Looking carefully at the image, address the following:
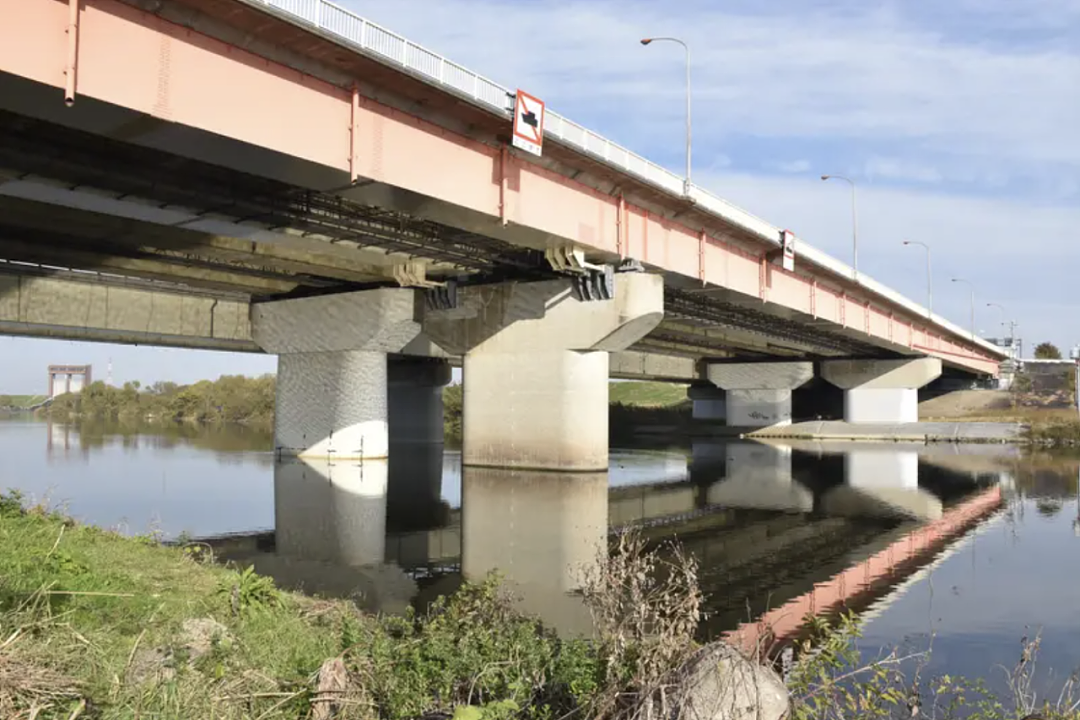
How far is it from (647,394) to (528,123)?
105 meters

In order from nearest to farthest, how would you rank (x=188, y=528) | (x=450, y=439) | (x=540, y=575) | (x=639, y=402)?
(x=540, y=575) < (x=188, y=528) < (x=450, y=439) < (x=639, y=402)

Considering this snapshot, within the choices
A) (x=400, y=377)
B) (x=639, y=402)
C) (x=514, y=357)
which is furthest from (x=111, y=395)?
(x=514, y=357)

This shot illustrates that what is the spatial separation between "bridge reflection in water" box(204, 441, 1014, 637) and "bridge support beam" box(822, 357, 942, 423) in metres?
29.2

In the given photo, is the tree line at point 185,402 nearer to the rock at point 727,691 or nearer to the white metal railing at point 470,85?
the white metal railing at point 470,85

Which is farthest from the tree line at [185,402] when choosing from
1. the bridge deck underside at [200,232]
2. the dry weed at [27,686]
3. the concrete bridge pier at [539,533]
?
the dry weed at [27,686]

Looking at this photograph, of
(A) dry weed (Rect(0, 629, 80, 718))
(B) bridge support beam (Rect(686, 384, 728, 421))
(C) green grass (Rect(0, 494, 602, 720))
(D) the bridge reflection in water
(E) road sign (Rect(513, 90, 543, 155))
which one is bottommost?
(D) the bridge reflection in water

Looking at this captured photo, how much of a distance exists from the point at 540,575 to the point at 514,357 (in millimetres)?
21323

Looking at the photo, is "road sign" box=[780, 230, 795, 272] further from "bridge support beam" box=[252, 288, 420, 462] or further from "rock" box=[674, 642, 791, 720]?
"rock" box=[674, 642, 791, 720]

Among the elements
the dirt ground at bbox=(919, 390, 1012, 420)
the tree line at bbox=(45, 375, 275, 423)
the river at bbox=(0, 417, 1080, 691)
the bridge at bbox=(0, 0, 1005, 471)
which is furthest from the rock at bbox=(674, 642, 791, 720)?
the tree line at bbox=(45, 375, 275, 423)

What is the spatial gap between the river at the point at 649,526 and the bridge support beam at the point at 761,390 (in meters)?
31.0

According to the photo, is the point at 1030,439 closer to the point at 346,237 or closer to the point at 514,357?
the point at 514,357

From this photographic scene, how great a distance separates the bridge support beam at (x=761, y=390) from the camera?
261 ft

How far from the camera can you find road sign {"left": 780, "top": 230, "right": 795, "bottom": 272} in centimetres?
3966

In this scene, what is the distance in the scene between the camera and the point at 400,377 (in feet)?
205
